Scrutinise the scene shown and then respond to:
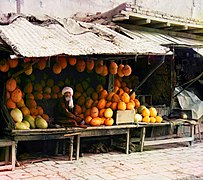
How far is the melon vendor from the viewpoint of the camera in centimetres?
797

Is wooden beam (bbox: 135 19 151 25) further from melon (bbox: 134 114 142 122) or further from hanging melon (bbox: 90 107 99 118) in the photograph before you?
hanging melon (bbox: 90 107 99 118)

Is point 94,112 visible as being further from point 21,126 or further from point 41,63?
point 21,126

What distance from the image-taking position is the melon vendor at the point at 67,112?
7973 mm

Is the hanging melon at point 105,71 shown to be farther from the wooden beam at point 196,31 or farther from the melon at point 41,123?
the wooden beam at point 196,31

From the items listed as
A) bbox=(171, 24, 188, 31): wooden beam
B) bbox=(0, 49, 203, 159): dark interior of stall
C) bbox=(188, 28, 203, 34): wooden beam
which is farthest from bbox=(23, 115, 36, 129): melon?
bbox=(188, 28, 203, 34): wooden beam

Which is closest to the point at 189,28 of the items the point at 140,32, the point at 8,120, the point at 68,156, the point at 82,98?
the point at 140,32

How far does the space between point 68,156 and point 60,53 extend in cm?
281

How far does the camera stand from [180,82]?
11.7 meters

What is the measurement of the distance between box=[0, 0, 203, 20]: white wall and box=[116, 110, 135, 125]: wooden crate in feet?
9.92

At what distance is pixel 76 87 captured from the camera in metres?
8.93

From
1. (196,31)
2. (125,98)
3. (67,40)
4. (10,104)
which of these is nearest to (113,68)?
(125,98)

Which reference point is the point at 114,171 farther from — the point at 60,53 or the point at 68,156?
the point at 60,53

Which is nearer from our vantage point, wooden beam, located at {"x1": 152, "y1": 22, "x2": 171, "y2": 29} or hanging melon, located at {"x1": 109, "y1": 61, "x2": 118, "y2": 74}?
hanging melon, located at {"x1": 109, "y1": 61, "x2": 118, "y2": 74}

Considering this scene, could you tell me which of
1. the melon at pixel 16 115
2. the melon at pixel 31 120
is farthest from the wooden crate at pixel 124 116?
the melon at pixel 16 115
